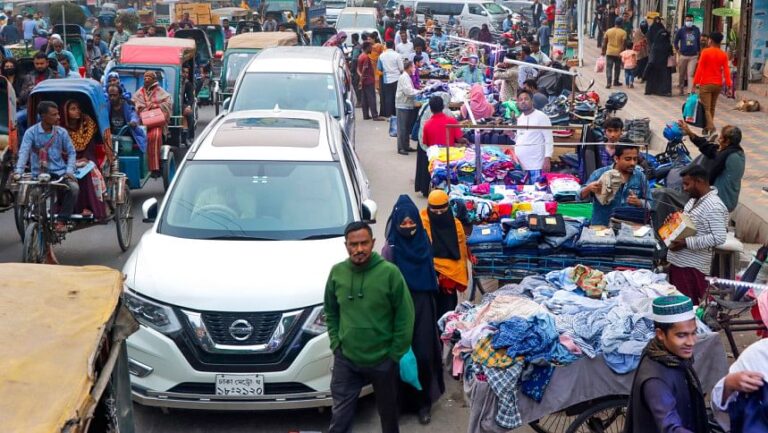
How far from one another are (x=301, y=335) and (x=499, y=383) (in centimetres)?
157

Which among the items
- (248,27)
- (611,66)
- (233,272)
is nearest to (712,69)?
(611,66)

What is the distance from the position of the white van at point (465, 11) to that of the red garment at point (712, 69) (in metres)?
25.5

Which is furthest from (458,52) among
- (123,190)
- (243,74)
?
(123,190)

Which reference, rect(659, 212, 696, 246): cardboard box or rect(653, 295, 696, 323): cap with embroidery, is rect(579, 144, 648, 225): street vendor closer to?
rect(659, 212, 696, 246): cardboard box

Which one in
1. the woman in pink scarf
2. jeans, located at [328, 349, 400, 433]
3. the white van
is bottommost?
jeans, located at [328, 349, 400, 433]

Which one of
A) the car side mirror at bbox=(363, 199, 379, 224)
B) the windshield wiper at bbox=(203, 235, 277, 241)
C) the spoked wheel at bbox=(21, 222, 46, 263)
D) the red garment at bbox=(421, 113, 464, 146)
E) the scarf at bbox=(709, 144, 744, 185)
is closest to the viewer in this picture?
the windshield wiper at bbox=(203, 235, 277, 241)

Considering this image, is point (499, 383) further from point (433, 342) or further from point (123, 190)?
point (123, 190)

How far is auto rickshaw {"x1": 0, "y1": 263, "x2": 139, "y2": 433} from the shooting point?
419 cm

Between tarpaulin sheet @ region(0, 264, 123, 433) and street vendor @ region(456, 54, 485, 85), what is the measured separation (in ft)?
56.6

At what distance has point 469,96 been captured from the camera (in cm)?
1778

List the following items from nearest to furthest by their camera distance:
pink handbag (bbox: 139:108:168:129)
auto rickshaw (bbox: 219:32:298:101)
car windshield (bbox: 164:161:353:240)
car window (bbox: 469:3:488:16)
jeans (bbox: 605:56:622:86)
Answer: car windshield (bbox: 164:161:353:240)
pink handbag (bbox: 139:108:168:129)
auto rickshaw (bbox: 219:32:298:101)
jeans (bbox: 605:56:622:86)
car window (bbox: 469:3:488:16)

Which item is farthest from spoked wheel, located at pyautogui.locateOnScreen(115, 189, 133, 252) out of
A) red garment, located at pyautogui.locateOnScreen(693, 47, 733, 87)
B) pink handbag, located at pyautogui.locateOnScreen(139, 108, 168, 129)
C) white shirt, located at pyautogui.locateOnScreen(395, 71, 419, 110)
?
red garment, located at pyautogui.locateOnScreen(693, 47, 733, 87)

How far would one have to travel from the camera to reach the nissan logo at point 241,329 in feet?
24.4

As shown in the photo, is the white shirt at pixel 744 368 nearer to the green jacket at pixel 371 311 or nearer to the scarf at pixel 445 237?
the green jacket at pixel 371 311
